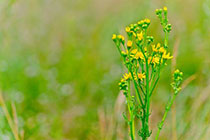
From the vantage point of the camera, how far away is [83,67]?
3947 millimetres

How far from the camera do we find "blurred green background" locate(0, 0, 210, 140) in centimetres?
284

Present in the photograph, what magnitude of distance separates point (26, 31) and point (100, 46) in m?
0.99

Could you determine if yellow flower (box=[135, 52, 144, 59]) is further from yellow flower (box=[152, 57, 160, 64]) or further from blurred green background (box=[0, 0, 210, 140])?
blurred green background (box=[0, 0, 210, 140])

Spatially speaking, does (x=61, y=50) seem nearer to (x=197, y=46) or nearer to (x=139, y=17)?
(x=139, y=17)

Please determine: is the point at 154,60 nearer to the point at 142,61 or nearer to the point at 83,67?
the point at 142,61

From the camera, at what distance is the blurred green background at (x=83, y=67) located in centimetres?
284

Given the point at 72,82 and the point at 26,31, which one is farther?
the point at 26,31

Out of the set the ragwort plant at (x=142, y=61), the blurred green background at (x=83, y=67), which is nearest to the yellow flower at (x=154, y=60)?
the ragwort plant at (x=142, y=61)

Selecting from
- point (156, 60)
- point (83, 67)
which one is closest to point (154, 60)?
point (156, 60)

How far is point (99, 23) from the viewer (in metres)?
4.68

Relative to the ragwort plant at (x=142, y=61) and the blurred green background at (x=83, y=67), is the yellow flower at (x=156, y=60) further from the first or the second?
the blurred green background at (x=83, y=67)

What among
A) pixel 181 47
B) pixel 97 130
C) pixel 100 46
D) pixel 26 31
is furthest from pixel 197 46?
pixel 26 31

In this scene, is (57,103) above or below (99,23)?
below

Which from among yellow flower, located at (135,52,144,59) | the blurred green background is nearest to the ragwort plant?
yellow flower, located at (135,52,144,59)
